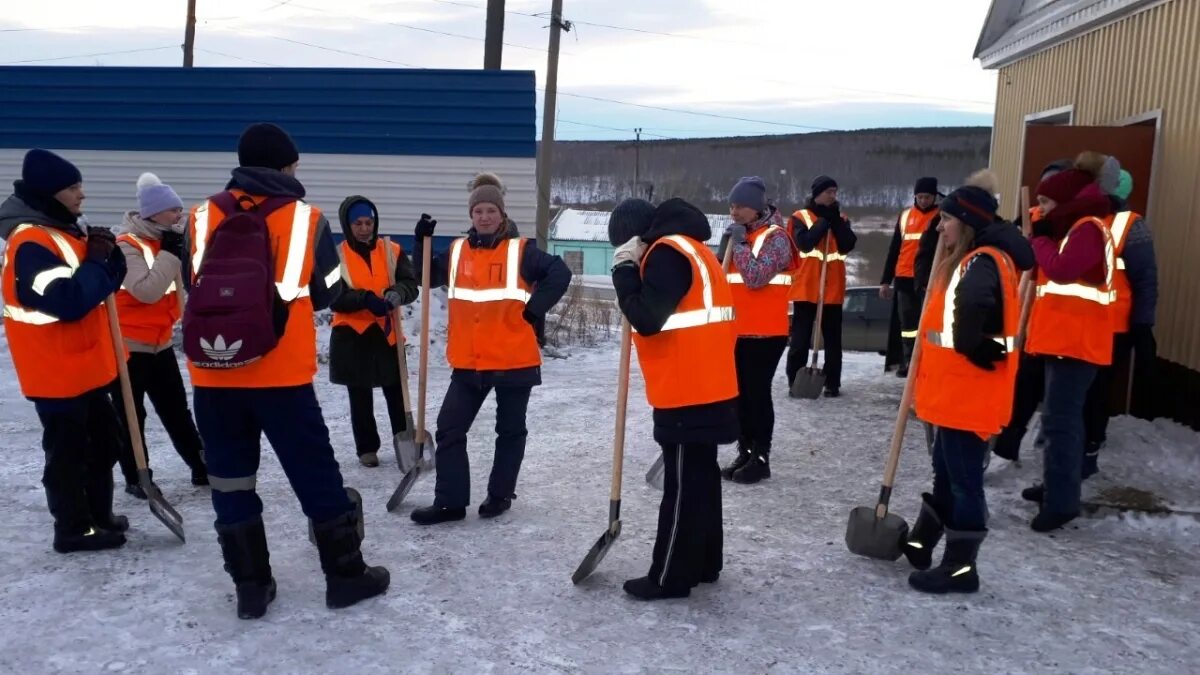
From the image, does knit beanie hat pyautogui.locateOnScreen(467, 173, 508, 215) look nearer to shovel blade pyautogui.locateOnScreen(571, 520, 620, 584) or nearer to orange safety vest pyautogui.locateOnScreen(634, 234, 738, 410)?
orange safety vest pyautogui.locateOnScreen(634, 234, 738, 410)

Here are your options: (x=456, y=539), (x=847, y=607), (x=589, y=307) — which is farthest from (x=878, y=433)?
(x=589, y=307)

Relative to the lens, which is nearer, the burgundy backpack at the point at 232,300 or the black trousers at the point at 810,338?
the burgundy backpack at the point at 232,300

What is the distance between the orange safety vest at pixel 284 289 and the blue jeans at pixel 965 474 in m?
2.71

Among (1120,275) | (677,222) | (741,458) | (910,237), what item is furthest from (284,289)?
(910,237)

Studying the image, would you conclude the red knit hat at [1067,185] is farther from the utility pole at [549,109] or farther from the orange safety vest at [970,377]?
the utility pole at [549,109]

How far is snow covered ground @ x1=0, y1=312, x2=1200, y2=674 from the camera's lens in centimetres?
332

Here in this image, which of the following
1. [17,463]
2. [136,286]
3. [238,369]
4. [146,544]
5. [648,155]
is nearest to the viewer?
[238,369]

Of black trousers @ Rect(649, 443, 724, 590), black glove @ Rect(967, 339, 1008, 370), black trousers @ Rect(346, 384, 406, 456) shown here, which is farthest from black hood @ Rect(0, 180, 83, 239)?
black glove @ Rect(967, 339, 1008, 370)

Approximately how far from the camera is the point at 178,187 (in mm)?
11383

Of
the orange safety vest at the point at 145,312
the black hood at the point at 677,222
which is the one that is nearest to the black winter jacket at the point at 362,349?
the orange safety vest at the point at 145,312

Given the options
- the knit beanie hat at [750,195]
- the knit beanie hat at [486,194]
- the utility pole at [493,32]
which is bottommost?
the knit beanie hat at [486,194]

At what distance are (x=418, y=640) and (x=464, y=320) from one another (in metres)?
1.81

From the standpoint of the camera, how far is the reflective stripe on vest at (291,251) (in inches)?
134

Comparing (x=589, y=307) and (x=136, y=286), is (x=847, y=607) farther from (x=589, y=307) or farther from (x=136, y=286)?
(x=589, y=307)
